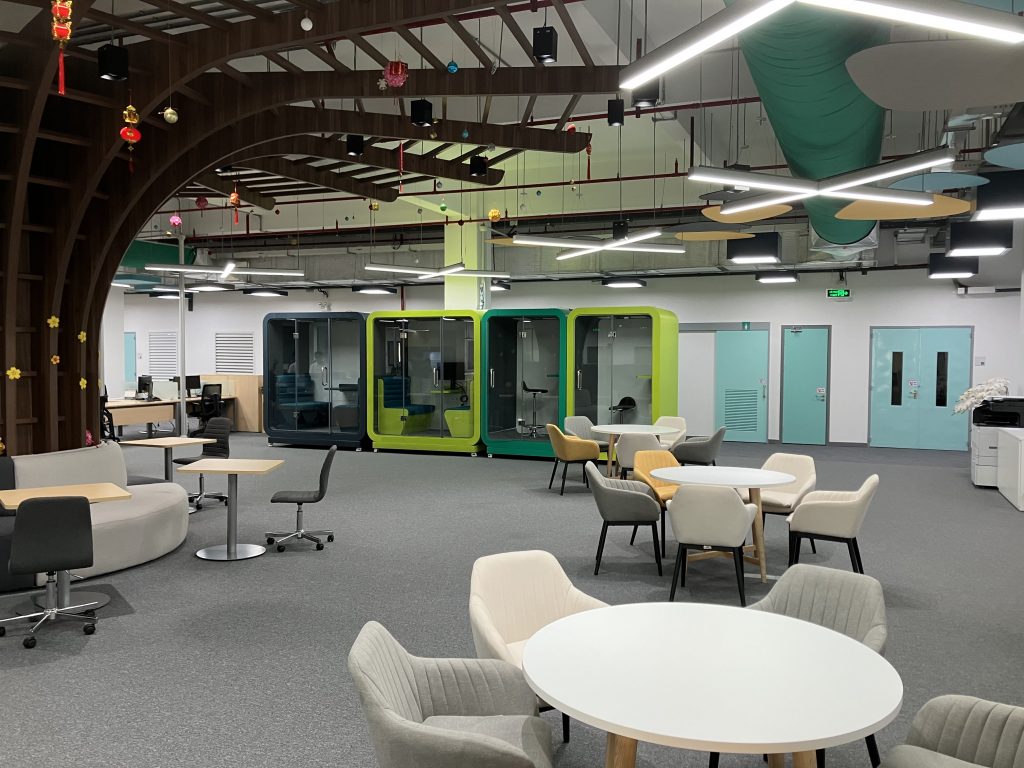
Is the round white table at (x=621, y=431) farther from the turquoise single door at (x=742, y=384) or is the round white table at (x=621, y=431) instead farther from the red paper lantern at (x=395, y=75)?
the turquoise single door at (x=742, y=384)

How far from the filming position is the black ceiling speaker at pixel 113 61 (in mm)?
5070

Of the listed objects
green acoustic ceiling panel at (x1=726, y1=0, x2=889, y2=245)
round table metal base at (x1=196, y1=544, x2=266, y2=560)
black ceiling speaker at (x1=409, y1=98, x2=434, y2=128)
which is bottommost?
round table metal base at (x1=196, y1=544, x2=266, y2=560)

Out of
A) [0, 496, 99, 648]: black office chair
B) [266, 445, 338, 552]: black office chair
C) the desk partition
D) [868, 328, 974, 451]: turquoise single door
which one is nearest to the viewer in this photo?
[0, 496, 99, 648]: black office chair

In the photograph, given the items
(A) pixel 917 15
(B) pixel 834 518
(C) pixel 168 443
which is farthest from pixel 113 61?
(B) pixel 834 518

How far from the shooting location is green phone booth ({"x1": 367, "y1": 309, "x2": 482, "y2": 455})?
1352cm

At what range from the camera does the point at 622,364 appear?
1262 centimetres

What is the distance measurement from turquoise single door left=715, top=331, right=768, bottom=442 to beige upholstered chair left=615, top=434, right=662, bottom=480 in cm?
634

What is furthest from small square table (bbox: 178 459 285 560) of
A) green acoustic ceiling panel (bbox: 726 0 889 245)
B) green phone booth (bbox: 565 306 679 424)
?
green phone booth (bbox: 565 306 679 424)

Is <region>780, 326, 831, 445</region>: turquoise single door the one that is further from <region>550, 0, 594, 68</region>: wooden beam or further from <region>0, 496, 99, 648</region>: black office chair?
<region>0, 496, 99, 648</region>: black office chair

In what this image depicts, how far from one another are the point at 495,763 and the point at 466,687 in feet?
2.07

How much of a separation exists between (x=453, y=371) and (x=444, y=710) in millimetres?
11149

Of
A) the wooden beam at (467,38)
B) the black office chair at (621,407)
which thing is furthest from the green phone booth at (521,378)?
the wooden beam at (467,38)

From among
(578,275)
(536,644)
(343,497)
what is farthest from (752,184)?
(578,275)

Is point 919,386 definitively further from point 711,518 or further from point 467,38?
point 467,38
